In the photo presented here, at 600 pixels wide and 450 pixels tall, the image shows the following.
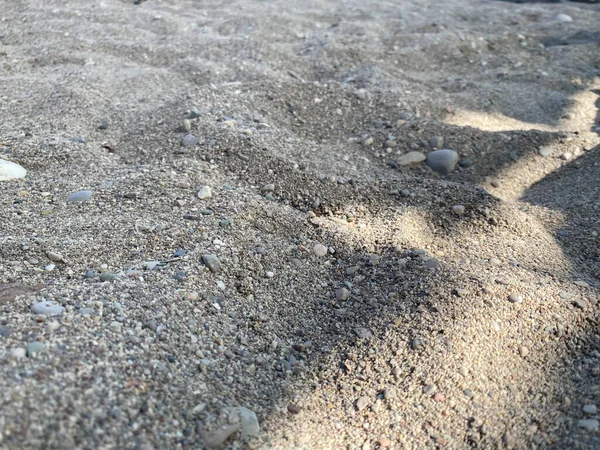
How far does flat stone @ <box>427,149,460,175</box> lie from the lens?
2.69 m

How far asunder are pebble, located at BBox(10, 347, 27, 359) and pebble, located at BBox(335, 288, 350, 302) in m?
0.87

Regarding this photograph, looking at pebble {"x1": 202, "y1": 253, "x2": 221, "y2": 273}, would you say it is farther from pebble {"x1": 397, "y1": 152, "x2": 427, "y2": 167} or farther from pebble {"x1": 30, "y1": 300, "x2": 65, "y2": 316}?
pebble {"x1": 397, "y1": 152, "x2": 427, "y2": 167}

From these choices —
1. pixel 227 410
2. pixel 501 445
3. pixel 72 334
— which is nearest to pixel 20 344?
pixel 72 334

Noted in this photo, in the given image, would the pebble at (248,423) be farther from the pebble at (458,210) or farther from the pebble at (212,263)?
the pebble at (458,210)

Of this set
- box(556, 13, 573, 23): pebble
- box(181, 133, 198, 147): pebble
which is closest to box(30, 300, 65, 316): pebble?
box(181, 133, 198, 147): pebble

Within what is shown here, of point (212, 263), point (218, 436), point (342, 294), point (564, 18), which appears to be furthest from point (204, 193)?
point (564, 18)

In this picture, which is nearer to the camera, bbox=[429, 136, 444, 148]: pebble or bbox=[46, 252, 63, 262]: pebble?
bbox=[46, 252, 63, 262]: pebble

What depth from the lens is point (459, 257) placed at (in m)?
2.05

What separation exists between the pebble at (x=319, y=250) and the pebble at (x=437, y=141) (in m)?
0.98

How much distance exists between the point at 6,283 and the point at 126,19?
3.16 meters

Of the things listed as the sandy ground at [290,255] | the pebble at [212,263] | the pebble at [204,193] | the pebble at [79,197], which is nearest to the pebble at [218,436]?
the sandy ground at [290,255]

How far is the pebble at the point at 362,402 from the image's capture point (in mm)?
1552

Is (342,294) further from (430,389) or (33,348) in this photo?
(33,348)

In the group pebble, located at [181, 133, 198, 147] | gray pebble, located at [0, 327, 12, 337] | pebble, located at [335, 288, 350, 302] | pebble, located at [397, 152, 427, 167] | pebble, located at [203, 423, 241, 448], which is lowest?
pebble, located at [335, 288, 350, 302]
